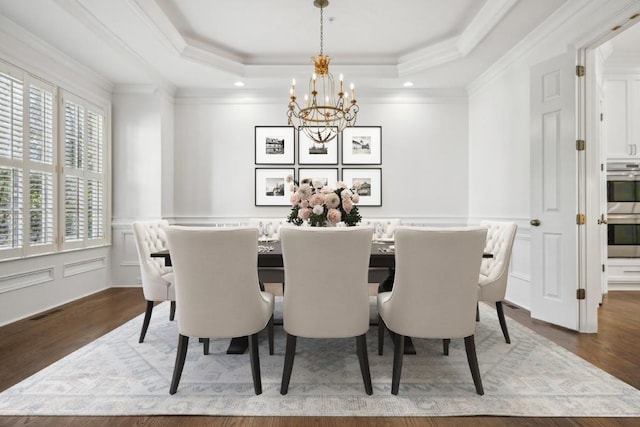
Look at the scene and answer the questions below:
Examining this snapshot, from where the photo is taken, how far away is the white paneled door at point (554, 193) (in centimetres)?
294

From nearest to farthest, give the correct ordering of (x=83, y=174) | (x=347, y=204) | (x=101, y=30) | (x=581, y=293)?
(x=347, y=204), (x=581, y=293), (x=101, y=30), (x=83, y=174)

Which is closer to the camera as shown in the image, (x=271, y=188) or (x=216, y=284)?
(x=216, y=284)

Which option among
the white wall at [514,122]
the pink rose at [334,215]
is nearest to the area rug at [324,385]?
the pink rose at [334,215]

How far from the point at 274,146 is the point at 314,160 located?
0.62 metres

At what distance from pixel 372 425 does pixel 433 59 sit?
13.1 feet

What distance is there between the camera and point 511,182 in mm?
3969

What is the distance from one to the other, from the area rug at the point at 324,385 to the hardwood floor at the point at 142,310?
0.18 ft

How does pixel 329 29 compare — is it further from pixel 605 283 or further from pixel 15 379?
pixel 605 283

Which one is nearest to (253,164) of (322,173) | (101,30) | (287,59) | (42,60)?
(322,173)

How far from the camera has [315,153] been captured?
4938 millimetres

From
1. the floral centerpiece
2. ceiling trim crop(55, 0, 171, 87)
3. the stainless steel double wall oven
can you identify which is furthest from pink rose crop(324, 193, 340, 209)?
the stainless steel double wall oven

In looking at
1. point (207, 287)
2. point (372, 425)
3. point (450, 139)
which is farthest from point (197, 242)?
point (450, 139)

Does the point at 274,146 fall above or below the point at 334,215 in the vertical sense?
above

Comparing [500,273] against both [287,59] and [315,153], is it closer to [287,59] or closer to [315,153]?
[315,153]
